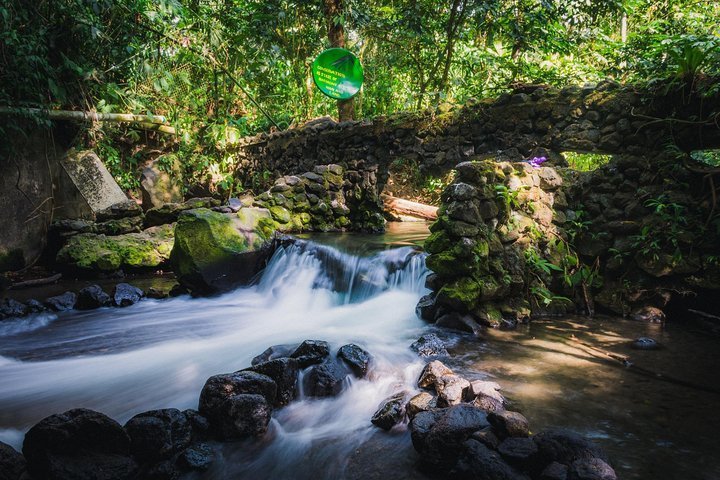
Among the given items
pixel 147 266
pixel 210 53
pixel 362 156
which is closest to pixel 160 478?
pixel 147 266

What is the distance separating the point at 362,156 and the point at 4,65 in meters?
7.48

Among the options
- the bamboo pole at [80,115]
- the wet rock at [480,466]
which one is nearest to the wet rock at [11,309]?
the bamboo pole at [80,115]

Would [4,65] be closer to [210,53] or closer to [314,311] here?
[210,53]

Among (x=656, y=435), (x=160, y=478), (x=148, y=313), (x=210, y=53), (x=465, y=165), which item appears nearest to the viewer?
(x=160, y=478)

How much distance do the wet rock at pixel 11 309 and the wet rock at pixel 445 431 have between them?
5806mm

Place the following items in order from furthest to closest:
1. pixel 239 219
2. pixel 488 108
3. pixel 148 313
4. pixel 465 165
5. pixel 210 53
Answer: pixel 210 53
pixel 488 108
pixel 239 219
pixel 148 313
pixel 465 165

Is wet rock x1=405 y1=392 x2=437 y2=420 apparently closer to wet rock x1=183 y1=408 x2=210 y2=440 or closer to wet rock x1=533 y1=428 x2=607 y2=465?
wet rock x1=533 y1=428 x2=607 y2=465

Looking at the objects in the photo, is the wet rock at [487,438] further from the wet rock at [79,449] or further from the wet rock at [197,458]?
the wet rock at [79,449]

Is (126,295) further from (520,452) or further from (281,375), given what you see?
(520,452)

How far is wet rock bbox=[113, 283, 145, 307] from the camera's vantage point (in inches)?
247

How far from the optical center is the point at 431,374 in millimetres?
3434

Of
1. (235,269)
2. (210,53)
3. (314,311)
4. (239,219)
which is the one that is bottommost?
(314,311)

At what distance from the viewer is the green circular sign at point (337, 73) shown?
8.55 meters

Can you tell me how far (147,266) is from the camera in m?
8.04
